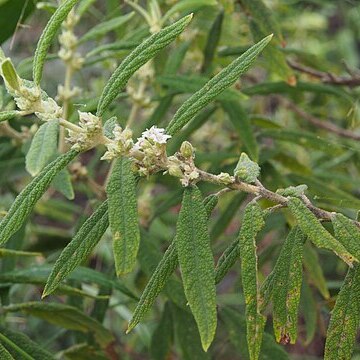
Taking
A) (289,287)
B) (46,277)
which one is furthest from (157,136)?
(46,277)

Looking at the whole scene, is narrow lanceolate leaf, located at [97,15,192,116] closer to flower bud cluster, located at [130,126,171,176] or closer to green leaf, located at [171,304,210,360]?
flower bud cluster, located at [130,126,171,176]

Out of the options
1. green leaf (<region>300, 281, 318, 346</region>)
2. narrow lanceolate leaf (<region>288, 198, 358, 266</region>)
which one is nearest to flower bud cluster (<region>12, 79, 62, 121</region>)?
narrow lanceolate leaf (<region>288, 198, 358, 266</region>)

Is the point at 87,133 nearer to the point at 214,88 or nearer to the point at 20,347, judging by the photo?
the point at 214,88

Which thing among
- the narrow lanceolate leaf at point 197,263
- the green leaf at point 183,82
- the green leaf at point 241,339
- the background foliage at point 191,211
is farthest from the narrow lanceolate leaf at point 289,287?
the green leaf at point 183,82

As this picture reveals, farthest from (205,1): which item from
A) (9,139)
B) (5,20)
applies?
(9,139)

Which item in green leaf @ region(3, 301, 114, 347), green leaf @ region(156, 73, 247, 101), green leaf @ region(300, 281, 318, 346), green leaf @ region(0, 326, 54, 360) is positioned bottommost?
green leaf @ region(300, 281, 318, 346)

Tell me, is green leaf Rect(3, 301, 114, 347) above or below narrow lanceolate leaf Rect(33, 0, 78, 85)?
below
